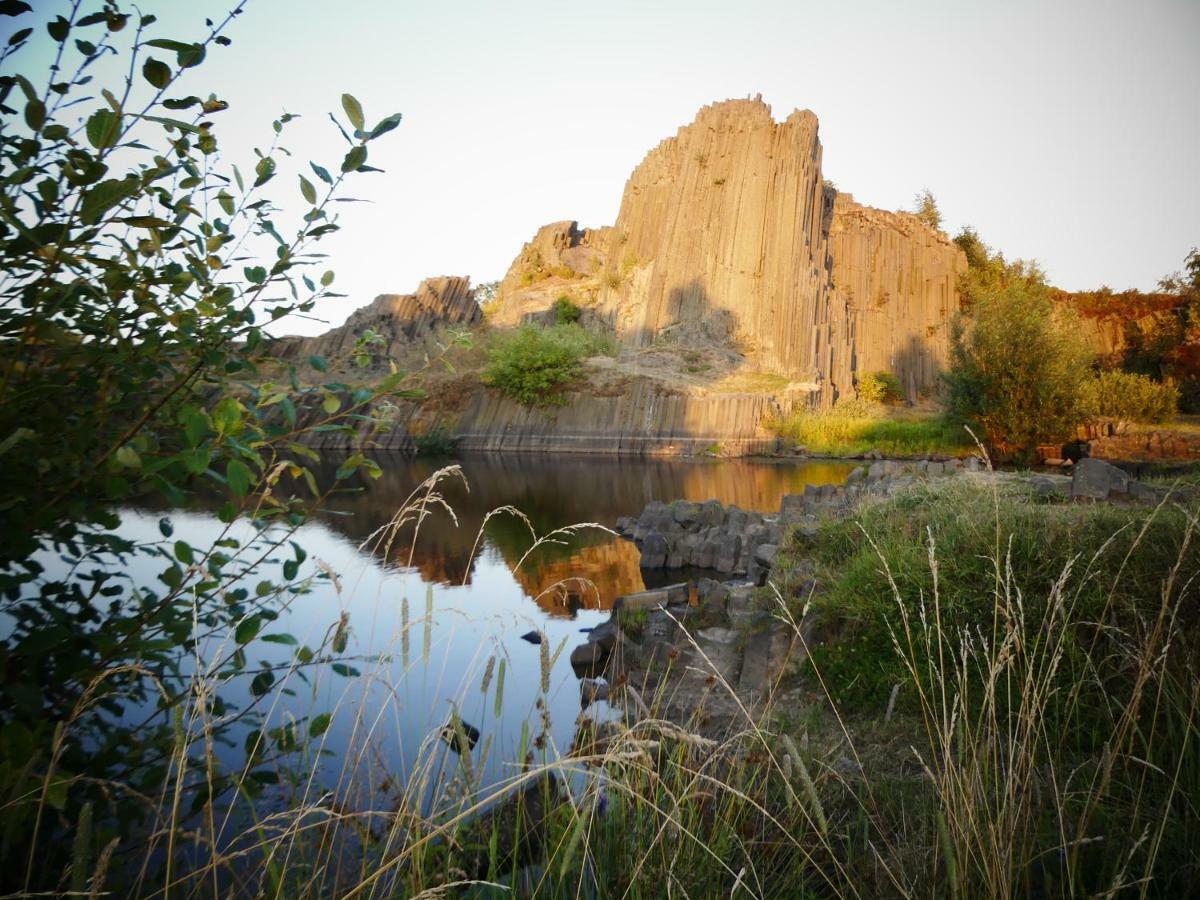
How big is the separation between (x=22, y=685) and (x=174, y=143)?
1.37 m

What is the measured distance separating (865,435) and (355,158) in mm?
27039

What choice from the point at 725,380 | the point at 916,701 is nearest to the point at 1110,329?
the point at 725,380

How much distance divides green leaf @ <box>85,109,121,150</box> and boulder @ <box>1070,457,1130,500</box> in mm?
8692

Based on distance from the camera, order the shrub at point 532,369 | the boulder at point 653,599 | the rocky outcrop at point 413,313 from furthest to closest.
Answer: the rocky outcrop at point 413,313 → the shrub at point 532,369 → the boulder at point 653,599

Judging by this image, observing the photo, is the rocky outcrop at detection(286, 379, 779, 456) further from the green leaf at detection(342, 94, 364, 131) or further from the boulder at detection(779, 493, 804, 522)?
the green leaf at detection(342, 94, 364, 131)

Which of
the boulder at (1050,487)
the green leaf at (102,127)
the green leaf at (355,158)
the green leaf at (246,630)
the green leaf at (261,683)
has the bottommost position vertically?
the green leaf at (261,683)

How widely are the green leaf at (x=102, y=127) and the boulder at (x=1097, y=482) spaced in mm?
8692

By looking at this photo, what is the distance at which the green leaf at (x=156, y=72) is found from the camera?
1.60 m

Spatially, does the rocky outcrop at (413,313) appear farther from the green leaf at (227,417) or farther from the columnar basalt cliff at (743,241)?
the green leaf at (227,417)

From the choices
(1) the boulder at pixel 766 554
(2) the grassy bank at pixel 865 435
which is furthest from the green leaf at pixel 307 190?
(2) the grassy bank at pixel 865 435

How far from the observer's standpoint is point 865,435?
26672 millimetres

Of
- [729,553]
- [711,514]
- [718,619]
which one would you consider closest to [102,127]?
[718,619]

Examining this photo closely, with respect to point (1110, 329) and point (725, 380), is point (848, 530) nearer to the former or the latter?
point (725, 380)

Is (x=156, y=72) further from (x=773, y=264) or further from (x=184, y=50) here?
(x=773, y=264)
